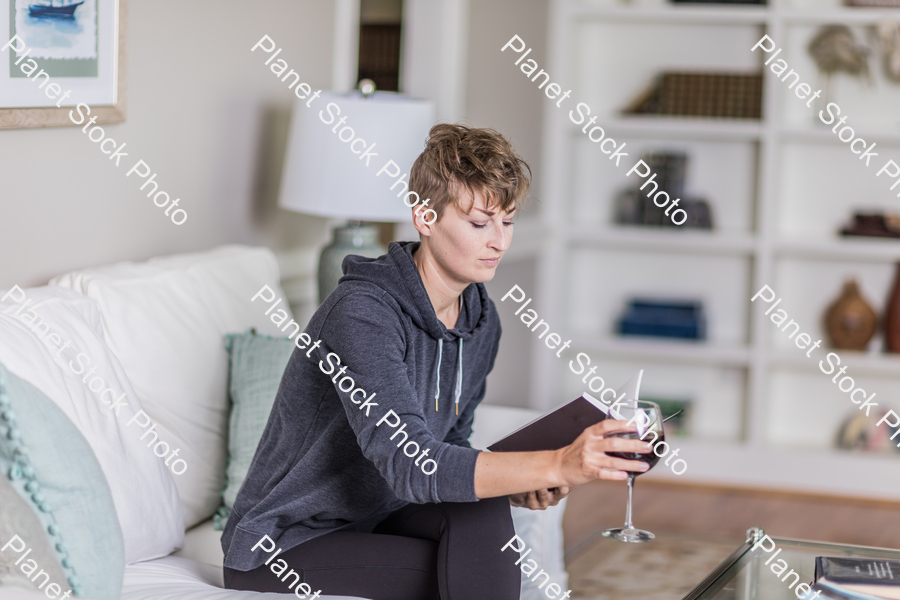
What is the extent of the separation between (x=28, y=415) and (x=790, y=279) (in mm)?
2849

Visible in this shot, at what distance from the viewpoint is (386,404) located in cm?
123

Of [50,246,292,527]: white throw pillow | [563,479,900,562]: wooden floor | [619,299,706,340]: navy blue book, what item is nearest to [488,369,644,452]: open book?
[50,246,292,527]: white throw pillow

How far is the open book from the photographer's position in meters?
1.26

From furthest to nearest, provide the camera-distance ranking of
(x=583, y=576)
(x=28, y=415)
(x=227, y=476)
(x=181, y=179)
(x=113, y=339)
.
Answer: (x=583, y=576)
(x=181, y=179)
(x=227, y=476)
(x=113, y=339)
(x=28, y=415)

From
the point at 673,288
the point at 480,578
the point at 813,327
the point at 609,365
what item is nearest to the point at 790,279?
the point at 813,327

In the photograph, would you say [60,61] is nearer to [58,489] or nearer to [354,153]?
[354,153]

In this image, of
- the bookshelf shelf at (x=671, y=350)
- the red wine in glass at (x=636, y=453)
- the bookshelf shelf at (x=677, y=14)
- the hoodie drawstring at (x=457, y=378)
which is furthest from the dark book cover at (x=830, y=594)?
the bookshelf shelf at (x=677, y=14)

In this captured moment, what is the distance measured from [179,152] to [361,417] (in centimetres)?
112

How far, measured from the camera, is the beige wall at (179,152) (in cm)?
171

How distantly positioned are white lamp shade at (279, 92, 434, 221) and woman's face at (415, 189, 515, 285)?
81cm

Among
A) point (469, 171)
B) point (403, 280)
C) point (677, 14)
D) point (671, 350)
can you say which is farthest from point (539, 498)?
point (677, 14)

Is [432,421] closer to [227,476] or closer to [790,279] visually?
[227,476]

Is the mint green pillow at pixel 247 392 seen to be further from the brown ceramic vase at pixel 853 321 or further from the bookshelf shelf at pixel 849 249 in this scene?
the brown ceramic vase at pixel 853 321

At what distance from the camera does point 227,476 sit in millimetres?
1762
